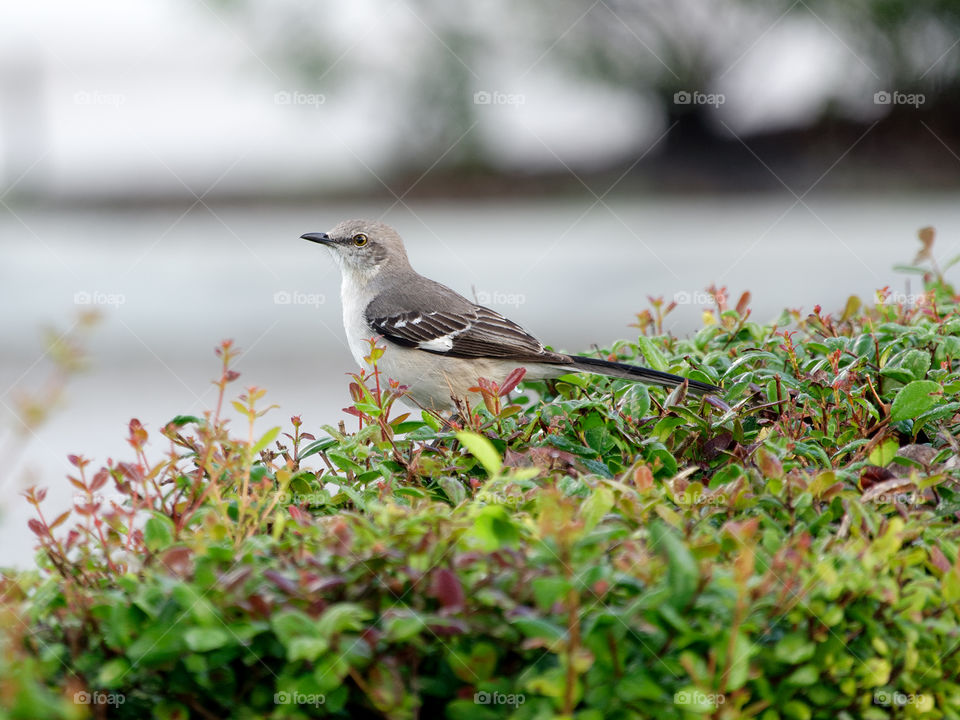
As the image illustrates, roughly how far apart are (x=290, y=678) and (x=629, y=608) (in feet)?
1.94

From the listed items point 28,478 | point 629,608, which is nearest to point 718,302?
point 629,608

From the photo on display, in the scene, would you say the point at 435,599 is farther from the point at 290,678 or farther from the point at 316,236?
the point at 316,236

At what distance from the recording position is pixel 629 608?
68.8 inches
